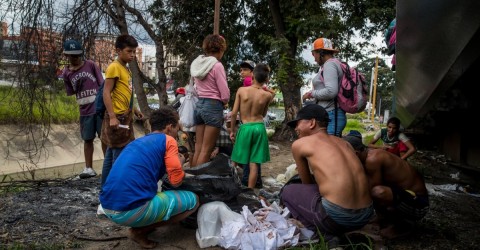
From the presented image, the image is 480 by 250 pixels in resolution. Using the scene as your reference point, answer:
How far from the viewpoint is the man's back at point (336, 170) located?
2914 millimetres

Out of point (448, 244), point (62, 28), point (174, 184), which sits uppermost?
point (62, 28)

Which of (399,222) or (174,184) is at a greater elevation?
(174,184)

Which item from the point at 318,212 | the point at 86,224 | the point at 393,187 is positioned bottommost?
the point at 86,224

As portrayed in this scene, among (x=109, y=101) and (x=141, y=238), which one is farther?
(x=109, y=101)

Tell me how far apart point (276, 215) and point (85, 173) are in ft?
9.26

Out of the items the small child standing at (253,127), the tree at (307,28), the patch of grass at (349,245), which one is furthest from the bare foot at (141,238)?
the tree at (307,28)

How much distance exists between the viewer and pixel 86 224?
3594 mm

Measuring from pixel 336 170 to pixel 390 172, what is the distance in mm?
777

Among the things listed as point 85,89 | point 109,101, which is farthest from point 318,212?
point 85,89

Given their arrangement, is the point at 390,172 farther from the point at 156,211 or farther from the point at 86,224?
the point at 86,224

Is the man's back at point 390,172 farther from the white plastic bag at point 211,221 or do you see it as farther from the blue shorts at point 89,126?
the blue shorts at point 89,126

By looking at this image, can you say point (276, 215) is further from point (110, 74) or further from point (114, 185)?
point (110, 74)

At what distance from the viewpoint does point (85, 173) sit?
4.98 m

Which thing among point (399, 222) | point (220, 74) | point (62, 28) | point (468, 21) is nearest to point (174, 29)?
point (62, 28)
